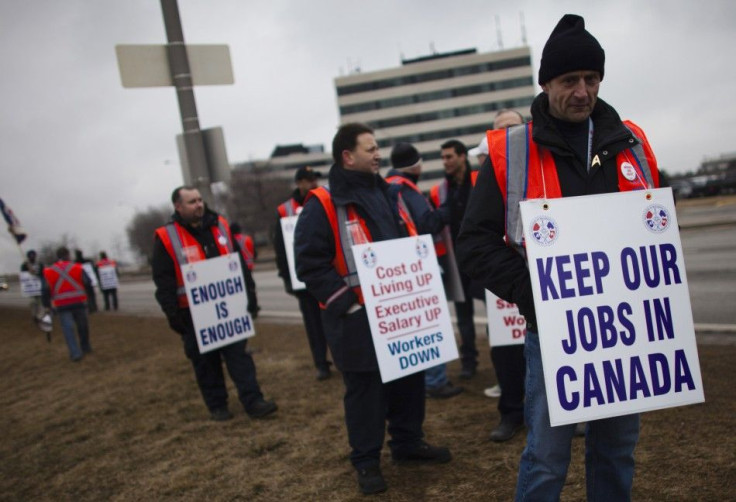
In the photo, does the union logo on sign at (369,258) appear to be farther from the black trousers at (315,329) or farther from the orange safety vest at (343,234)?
the black trousers at (315,329)

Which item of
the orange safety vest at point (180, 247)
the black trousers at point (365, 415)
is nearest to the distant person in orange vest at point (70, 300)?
the orange safety vest at point (180, 247)

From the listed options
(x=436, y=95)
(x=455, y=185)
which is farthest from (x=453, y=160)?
(x=436, y=95)

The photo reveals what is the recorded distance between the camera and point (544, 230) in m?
2.11

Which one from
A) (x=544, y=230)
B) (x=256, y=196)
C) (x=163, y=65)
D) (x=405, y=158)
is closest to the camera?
(x=544, y=230)

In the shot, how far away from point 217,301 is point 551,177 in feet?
11.8

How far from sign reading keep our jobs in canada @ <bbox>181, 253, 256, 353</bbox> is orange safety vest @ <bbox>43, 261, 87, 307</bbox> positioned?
5810mm

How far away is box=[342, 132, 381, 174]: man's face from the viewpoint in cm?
354

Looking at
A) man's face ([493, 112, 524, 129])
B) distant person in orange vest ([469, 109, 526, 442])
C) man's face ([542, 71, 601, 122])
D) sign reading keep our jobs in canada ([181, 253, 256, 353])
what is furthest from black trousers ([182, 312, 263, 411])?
man's face ([542, 71, 601, 122])

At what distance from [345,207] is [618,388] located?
6.30 feet

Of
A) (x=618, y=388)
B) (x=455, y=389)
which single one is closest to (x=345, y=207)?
(x=618, y=388)

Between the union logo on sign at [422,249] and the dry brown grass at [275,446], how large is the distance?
4.13ft

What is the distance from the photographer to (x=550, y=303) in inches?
82.4

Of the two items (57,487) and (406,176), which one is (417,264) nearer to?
(406,176)

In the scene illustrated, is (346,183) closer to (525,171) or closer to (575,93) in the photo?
(525,171)
